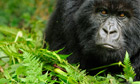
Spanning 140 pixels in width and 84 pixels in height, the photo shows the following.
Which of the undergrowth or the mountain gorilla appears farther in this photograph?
the mountain gorilla

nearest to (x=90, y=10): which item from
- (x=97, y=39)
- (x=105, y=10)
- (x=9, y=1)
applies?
(x=105, y=10)

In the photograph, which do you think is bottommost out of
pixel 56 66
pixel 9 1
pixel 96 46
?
pixel 56 66

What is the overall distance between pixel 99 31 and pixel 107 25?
0.15 m

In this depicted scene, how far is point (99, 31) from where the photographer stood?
132 inches

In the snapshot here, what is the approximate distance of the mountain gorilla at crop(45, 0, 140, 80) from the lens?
3.38 metres

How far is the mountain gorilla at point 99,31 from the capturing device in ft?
11.1

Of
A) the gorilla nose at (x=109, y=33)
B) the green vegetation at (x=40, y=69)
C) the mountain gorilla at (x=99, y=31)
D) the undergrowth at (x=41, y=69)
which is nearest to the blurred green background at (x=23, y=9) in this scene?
the mountain gorilla at (x=99, y=31)

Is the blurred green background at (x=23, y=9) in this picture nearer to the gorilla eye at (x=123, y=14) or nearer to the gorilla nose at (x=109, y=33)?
the gorilla eye at (x=123, y=14)

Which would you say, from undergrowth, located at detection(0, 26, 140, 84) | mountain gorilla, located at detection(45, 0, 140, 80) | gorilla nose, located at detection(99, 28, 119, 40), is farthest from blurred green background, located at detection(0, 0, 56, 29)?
gorilla nose, located at detection(99, 28, 119, 40)

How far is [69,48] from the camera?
3.90 metres

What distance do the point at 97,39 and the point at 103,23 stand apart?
1.04 ft

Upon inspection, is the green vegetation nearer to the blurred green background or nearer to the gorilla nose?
the gorilla nose

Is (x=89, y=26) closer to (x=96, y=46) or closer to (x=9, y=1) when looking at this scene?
(x=96, y=46)

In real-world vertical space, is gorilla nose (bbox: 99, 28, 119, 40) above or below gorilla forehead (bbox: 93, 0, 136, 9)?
below
